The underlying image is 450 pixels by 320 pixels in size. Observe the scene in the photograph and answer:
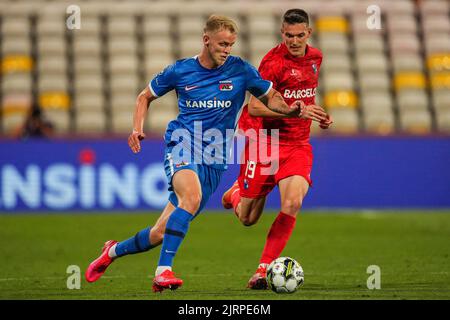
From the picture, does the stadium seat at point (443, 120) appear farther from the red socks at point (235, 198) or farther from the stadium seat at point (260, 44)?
the red socks at point (235, 198)

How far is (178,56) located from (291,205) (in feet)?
43.3

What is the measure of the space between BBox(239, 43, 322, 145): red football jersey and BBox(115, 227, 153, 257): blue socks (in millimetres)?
1627

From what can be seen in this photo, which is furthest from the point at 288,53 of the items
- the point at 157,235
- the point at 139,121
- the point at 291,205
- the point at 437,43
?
the point at 437,43

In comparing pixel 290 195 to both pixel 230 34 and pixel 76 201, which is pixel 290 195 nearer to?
pixel 230 34

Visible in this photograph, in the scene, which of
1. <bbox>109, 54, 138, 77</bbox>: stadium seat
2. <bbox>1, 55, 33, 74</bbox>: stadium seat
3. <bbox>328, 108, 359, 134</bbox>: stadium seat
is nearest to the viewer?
<bbox>328, 108, 359, 134</bbox>: stadium seat

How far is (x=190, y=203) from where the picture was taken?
27.0 ft

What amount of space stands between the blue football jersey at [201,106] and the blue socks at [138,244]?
2.43 ft

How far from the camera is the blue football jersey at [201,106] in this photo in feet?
28.0

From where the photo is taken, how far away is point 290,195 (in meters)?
9.10

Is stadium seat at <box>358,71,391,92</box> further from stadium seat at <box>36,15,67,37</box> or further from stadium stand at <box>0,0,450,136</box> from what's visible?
stadium seat at <box>36,15,67,37</box>

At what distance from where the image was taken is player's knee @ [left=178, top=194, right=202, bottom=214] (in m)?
8.22

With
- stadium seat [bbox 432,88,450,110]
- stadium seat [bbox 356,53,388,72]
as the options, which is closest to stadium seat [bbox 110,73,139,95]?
stadium seat [bbox 356,53,388,72]

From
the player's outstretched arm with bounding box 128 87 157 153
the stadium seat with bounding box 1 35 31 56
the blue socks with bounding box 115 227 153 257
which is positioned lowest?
the blue socks with bounding box 115 227 153 257

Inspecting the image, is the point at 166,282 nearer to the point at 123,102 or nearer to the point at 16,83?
the point at 123,102
